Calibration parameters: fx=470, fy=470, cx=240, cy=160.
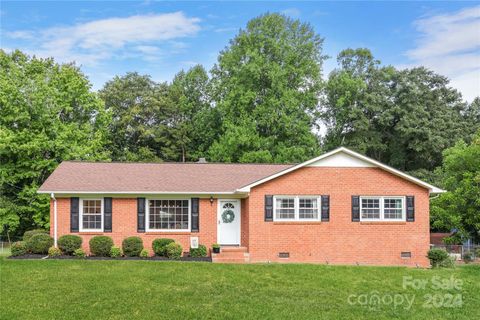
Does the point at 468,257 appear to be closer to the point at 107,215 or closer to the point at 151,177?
the point at 151,177

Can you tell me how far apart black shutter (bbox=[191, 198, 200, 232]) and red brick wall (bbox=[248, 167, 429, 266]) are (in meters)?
2.51

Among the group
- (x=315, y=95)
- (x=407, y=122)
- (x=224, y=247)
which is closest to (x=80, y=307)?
(x=224, y=247)

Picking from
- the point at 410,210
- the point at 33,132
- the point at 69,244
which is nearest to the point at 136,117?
the point at 33,132

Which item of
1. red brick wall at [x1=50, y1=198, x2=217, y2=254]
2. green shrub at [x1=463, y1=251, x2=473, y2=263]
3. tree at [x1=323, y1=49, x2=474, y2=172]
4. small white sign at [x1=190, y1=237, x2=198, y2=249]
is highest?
tree at [x1=323, y1=49, x2=474, y2=172]

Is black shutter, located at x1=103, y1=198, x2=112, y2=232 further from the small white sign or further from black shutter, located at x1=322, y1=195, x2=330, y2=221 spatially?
black shutter, located at x1=322, y1=195, x2=330, y2=221

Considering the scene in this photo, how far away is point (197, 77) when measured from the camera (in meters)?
41.7

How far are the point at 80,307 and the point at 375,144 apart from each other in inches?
1237

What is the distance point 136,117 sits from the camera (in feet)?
136

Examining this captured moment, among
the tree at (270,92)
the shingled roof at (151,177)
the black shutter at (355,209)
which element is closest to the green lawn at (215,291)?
the black shutter at (355,209)

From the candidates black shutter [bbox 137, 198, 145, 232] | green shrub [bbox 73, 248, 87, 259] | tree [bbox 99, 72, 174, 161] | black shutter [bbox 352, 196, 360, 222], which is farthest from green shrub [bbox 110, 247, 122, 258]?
tree [bbox 99, 72, 174, 161]

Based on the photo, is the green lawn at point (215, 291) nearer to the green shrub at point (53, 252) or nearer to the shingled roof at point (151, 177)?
the green shrub at point (53, 252)

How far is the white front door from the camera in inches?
776

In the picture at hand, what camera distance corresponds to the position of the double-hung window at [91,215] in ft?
62.3

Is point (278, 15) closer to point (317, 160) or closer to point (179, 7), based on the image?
point (179, 7)
